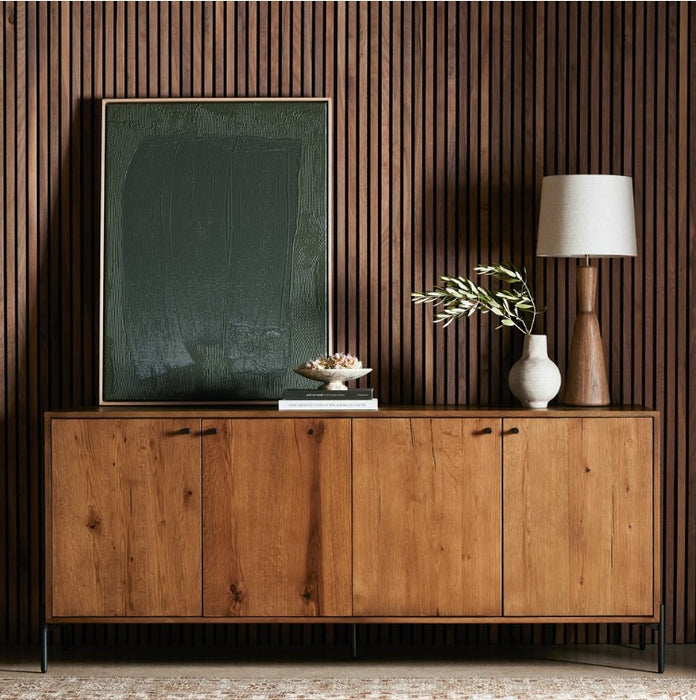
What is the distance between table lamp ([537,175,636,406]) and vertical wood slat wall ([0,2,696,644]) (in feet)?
0.69

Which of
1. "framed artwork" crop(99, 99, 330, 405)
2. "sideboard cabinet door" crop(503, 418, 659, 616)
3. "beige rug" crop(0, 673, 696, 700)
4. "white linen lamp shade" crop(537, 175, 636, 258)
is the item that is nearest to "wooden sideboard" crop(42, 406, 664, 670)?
"sideboard cabinet door" crop(503, 418, 659, 616)

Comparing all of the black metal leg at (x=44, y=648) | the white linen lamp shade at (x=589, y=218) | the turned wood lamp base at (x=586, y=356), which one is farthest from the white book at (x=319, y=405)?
the black metal leg at (x=44, y=648)

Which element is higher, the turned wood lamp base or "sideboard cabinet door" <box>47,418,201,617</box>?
the turned wood lamp base

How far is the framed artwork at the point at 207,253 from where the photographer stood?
356 centimetres

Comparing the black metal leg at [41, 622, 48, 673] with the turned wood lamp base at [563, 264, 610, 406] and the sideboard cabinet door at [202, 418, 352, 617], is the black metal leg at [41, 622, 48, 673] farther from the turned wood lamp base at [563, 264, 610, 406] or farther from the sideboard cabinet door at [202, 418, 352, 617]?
the turned wood lamp base at [563, 264, 610, 406]

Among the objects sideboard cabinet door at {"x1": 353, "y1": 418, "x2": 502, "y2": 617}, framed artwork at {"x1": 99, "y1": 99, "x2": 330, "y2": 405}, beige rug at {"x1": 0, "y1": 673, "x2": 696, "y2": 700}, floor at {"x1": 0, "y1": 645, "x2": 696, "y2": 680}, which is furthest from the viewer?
framed artwork at {"x1": 99, "y1": 99, "x2": 330, "y2": 405}

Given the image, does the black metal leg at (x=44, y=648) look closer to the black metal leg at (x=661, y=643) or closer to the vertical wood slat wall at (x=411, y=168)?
the vertical wood slat wall at (x=411, y=168)

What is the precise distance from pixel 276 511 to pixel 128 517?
1.73 ft

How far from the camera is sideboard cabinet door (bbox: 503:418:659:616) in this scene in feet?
10.4

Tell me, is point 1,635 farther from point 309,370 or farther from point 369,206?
point 369,206

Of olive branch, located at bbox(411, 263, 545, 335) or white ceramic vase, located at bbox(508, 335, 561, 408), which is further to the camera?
olive branch, located at bbox(411, 263, 545, 335)

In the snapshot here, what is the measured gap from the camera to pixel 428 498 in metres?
3.20

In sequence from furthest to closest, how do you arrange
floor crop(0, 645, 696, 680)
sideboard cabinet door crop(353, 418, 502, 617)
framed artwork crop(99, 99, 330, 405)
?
1. framed artwork crop(99, 99, 330, 405)
2. floor crop(0, 645, 696, 680)
3. sideboard cabinet door crop(353, 418, 502, 617)

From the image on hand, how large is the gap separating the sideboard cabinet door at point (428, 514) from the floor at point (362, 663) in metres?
0.32
